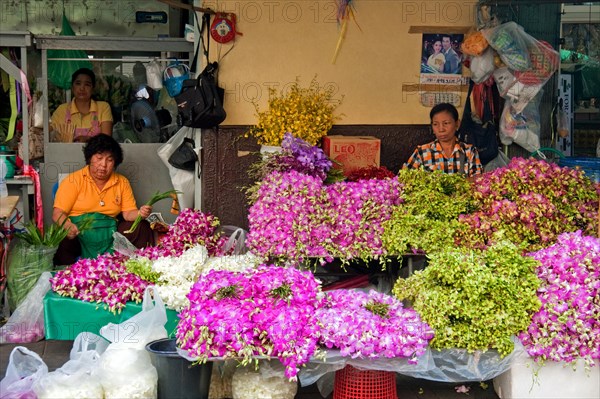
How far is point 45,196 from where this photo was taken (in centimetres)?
852

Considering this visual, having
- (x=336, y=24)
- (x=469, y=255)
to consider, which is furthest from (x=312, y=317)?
(x=336, y=24)

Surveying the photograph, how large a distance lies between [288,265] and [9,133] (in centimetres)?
358

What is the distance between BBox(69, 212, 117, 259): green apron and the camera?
25.1ft

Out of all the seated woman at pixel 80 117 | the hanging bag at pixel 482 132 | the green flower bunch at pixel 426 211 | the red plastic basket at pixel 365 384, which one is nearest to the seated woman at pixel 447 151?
the hanging bag at pixel 482 132

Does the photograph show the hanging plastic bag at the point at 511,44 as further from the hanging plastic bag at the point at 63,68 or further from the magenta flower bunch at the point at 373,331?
the hanging plastic bag at the point at 63,68

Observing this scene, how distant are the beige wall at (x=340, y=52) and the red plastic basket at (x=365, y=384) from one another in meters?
2.84

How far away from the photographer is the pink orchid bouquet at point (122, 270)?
21.1 ft

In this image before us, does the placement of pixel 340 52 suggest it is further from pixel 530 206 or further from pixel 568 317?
pixel 568 317

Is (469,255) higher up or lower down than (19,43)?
lower down

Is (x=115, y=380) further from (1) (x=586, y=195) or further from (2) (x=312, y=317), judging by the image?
(1) (x=586, y=195)

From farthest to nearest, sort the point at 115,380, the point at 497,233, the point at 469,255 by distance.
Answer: the point at 497,233 → the point at 469,255 → the point at 115,380

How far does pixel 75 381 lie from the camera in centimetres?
509

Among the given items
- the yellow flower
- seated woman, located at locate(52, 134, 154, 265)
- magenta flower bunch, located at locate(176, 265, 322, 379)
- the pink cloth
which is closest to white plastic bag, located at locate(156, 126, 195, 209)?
seated woman, located at locate(52, 134, 154, 265)

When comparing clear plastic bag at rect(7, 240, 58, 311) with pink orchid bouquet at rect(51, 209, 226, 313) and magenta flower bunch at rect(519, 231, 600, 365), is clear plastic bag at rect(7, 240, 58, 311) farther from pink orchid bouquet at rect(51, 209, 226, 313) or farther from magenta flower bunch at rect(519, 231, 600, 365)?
magenta flower bunch at rect(519, 231, 600, 365)
